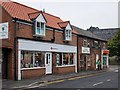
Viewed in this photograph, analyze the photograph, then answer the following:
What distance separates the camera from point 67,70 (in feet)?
99.2

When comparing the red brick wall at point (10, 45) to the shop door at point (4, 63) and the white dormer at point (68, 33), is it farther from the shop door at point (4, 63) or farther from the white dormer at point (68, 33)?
the white dormer at point (68, 33)

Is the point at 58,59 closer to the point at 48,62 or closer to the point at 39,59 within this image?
the point at 48,62

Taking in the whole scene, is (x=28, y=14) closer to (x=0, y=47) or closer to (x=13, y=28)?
(x=13, y=28)

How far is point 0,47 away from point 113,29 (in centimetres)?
7260

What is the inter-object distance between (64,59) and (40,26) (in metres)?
7.09

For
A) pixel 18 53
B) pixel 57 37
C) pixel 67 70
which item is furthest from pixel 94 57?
pixel 18 53

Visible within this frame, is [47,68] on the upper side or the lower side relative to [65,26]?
lower

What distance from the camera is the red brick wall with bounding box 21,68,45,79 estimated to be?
22.2 meters

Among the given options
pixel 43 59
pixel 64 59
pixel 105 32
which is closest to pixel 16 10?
pixel 43 59

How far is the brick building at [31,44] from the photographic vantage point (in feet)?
70.5

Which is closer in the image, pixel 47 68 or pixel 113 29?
pixel 47 68

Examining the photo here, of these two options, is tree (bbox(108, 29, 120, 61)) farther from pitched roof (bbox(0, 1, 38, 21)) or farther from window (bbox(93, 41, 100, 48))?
pitched roof (bbox(0, 1, 38, 21))

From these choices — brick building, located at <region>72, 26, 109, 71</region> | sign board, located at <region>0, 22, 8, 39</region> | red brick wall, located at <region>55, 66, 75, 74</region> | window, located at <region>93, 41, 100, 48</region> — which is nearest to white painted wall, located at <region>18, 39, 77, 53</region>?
sign board, located at <region>0, 22, 8, 39</region>

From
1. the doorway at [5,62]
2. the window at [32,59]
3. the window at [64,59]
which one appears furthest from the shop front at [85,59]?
the doorway at [5,62]
